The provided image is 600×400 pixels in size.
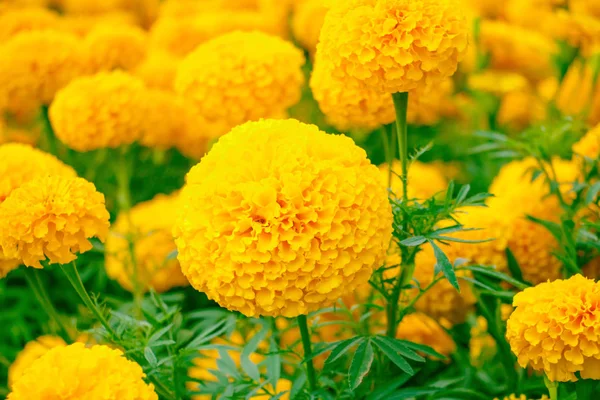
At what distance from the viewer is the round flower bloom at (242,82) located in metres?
2.14

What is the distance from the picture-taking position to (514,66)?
370cm

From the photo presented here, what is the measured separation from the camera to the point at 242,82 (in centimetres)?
214

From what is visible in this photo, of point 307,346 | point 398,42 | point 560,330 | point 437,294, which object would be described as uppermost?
point 398,42

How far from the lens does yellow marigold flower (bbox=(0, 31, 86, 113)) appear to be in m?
2.60

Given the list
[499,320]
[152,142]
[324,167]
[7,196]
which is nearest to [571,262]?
[499,320]

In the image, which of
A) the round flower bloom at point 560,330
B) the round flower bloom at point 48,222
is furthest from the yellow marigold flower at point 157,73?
the round flower bloom at point 560,330

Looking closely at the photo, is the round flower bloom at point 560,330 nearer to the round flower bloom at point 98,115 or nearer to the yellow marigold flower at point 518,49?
the round flower bloom at point 98,115

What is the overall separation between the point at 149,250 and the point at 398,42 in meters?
1.42

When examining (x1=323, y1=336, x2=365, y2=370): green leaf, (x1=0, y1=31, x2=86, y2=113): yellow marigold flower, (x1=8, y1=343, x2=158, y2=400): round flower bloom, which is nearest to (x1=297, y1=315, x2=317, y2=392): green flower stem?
(x1=323, y1=336, x2=365, y2=370): green leaf

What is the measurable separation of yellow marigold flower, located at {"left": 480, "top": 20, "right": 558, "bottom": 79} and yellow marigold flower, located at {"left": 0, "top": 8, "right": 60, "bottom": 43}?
6.00 ft

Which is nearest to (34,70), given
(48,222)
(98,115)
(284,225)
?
(98,115)

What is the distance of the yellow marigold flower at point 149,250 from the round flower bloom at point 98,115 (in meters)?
0.26

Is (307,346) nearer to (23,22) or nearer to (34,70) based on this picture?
(34,70)

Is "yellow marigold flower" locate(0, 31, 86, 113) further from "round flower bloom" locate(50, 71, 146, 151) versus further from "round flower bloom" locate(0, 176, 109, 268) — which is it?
"round flower bloom" locate(0, 176, 109, 268)
